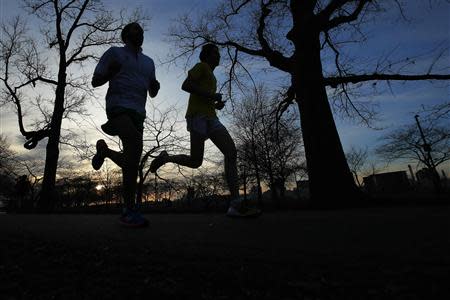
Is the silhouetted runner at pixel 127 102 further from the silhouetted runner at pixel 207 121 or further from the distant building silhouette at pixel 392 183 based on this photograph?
the distant building silhouette at pixel 392 183

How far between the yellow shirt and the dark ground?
69.7 inches

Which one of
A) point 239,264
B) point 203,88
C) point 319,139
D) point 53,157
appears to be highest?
point 53,157

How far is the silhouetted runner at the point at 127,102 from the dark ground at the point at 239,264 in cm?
82

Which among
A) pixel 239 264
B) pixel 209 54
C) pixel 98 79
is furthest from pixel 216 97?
pixel 239 264

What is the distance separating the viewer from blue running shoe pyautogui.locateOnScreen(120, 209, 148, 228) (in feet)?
12.0

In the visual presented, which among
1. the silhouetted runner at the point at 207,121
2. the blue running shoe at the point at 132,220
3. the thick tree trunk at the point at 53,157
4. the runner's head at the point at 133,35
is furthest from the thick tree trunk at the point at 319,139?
the thick tree trunk at the point at 53,157

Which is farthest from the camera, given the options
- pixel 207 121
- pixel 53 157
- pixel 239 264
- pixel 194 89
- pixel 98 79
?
pixel 53 157

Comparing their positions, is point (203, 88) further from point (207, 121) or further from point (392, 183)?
point (392, 183)

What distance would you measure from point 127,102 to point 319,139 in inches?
222

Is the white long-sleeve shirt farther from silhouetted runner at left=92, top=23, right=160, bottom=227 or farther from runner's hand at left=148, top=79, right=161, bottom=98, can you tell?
runner's hand at left=148, top=79, right=161, bottom=98

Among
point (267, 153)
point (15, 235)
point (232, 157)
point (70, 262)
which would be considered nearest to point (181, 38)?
point (232, 157)

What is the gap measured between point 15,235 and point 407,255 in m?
3.59

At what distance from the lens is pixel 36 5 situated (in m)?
16.4

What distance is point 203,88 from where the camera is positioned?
14.1ft
